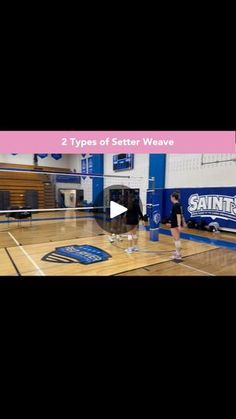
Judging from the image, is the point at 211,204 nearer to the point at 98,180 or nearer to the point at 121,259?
the point at 121,259

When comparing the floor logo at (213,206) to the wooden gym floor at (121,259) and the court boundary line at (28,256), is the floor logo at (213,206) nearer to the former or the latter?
the wooden gym floor at (121,259)

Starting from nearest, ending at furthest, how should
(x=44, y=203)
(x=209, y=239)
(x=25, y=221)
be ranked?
(x=209, y=239) → (x=25, y=221) → (x=44, y=203)

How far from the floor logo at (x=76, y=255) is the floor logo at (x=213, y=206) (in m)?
4.38

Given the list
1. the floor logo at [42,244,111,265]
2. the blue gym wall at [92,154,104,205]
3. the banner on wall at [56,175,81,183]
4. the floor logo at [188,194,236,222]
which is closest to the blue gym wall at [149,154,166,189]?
the floor logo at [188,194,236,222]

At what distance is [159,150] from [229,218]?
4.49 meters

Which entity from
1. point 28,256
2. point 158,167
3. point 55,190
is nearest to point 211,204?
point 158,167

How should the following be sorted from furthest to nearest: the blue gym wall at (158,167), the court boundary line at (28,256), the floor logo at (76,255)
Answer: the blue gym wall at (158,167) < the floor logo at (76,255) < the court boundary line at (28,256)

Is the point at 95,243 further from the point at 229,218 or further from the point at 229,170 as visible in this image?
the point at 229,170

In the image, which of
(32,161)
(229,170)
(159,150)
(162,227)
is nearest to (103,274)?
(159,150)

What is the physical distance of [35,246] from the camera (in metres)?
5.05

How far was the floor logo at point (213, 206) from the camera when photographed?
6843 millimetres

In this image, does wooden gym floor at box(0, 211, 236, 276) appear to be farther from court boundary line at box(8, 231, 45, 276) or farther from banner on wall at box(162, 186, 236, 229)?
banner on wall at box(162, 186, 236, 229)

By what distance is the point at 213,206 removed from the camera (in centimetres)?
733

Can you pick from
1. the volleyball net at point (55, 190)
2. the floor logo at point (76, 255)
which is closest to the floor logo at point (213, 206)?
the floor logo at point (76, 255)
